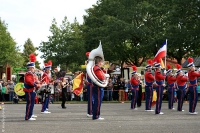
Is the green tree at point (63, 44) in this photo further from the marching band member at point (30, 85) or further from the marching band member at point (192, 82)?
the marching band member at point (30, 85)

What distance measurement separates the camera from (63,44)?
66.1 m

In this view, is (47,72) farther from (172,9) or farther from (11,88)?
(172,9)

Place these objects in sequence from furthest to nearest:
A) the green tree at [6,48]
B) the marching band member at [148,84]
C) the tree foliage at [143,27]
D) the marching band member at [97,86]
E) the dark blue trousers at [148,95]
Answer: the green tree at [6,48] < the tree foliage at [143,27] < the dark blue trousers at [148,95] < the marching band member at [148,84] < the marching band member at [97,86]

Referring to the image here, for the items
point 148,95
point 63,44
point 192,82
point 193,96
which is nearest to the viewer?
point 192,82

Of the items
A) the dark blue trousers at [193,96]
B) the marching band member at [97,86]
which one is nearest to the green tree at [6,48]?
the dark blue trousers at [193,96]

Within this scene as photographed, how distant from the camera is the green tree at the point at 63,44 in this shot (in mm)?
62603

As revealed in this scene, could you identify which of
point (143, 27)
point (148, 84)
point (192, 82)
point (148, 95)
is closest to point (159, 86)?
point (192, 82)

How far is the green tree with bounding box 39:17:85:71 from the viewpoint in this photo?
205ft

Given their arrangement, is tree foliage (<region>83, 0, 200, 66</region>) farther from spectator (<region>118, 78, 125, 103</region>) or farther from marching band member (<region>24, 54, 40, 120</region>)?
marching band member (<region>24, 54, 40, 120</region>)

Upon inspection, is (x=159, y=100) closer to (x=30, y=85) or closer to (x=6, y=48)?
(x=30, y=85)

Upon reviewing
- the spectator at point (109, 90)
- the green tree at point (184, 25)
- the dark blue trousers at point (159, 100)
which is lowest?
the dark blue trousers at point (159, 100)

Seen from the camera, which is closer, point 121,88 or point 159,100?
Result: point 159,100

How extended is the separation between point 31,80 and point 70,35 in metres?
52.1

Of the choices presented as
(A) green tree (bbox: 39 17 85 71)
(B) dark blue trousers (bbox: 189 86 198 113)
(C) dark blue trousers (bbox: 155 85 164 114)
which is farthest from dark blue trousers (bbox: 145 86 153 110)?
(A) green tree (bbox: 39 17 85 71)
